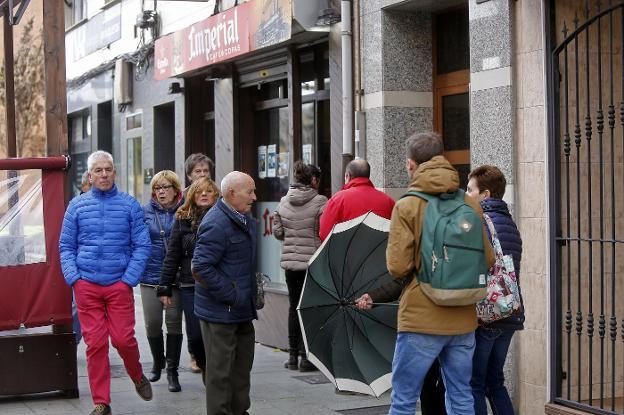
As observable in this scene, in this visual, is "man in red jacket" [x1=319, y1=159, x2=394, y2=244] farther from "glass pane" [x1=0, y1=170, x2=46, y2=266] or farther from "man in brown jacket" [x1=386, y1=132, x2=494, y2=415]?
"man in brown jacket" [x1=386, y1=132, x2=494, y2=415]

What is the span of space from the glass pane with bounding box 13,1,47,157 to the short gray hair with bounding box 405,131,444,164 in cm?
486

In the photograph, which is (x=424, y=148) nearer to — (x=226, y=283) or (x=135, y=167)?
(x=226, y=283)

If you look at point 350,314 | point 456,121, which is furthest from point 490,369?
point 456,121

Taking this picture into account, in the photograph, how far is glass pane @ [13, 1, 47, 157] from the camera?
1041 cm

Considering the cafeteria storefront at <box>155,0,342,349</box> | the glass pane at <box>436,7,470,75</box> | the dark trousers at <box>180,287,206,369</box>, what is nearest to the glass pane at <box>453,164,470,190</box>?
the glass pane at <box>436,7,470,75</box>

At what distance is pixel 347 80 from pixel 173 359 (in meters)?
3.07

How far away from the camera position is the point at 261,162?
1302 cm

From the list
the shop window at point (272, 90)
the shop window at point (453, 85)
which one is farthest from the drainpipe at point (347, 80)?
the shop window at point (272, 90)

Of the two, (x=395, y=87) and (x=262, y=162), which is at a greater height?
(x=395, y=87)

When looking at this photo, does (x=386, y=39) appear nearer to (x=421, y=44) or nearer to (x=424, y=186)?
(x=421, y=44)

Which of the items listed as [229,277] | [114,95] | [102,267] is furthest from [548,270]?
[114,95]

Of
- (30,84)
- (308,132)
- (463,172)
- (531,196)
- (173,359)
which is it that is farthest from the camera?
(308,132)

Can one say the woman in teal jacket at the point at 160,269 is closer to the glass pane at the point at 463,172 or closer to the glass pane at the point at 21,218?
the glass pane at the point at 21,218

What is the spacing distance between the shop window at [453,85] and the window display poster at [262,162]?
10.9 ft
